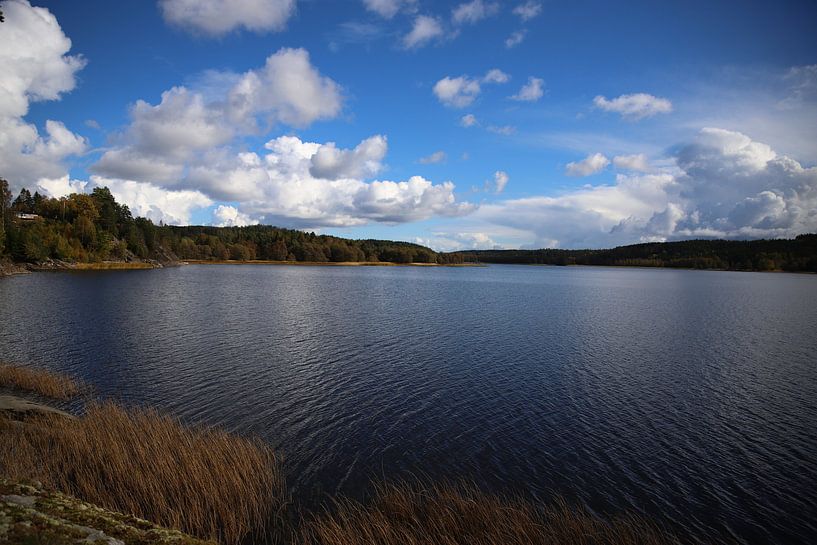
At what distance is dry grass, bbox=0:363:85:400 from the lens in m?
19.7

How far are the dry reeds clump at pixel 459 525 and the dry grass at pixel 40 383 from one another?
1641cm

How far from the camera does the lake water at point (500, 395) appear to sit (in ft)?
45.1

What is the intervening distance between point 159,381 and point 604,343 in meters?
33.1

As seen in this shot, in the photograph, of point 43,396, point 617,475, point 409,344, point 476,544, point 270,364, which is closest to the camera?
point 476,544

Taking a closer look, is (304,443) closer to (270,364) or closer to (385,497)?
(385,497)

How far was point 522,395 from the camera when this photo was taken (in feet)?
73.2

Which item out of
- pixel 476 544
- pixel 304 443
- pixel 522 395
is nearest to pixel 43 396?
pixel 304 443

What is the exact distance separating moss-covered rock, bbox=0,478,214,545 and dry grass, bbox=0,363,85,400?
50.5ft

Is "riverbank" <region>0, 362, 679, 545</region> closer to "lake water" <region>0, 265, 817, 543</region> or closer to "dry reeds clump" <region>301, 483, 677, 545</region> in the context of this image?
"dry reeds clump" <region>301, 483, 677, 545</region>

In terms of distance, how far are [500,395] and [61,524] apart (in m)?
19.0

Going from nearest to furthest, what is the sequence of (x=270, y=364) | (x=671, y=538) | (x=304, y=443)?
(x=671, y=538), (x=304, y=443), (x=270, y=364)

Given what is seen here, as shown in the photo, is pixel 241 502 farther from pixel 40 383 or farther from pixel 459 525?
pixel 40 383

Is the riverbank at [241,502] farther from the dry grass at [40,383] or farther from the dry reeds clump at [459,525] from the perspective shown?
the dry grass at [40,383]

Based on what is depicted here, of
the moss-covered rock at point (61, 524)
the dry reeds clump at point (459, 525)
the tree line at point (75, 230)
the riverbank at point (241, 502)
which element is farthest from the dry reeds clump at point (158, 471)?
the tree line at point (75, 230)
